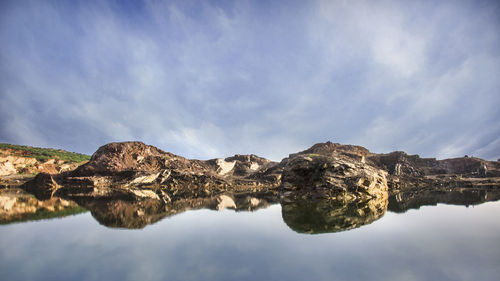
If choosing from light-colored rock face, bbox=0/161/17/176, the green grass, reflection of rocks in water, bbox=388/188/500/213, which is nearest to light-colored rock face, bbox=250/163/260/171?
reflection of rocks in water, bbox=388/188/500/213

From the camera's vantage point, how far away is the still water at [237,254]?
3.77 metres

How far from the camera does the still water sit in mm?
3773

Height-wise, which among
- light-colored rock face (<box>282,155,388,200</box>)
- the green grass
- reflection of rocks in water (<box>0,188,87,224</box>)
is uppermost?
the green grass

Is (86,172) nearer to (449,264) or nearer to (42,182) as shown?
(42,182)

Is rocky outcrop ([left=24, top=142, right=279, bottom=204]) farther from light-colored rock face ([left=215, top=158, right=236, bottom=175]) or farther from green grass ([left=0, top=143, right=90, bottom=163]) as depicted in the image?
green grass ([left=0, top=143, right=90, bottom=163])

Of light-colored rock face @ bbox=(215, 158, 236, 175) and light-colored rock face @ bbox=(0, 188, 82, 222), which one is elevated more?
light-colored rock face @ bbox=(215, 158, 236, 175)

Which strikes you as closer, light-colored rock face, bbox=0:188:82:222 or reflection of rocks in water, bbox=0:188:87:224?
reflection of rocks in water, bbox=0:188:87:224

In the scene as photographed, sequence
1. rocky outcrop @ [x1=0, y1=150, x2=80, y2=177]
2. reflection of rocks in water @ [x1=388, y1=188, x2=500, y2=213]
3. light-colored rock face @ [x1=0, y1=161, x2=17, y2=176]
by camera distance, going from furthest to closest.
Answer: rocky outcrop @ [x1=0, y1=150, x2=80, y2=177], light-colored rock face @ [x1=0, y1=161, x2=17, y2=176], reflection of rocks in water @ [x1=388, y1=188, x2=500, y2=213]

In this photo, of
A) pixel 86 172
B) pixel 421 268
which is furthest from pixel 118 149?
pixel 421 268

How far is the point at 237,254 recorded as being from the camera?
4.74 metres

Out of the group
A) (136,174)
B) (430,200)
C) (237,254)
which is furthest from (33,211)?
(136,174)

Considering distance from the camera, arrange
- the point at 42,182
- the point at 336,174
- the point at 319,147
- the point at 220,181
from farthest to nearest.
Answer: the point at 319,147 → the point at 220,181 → the point at 42,182 → the point at 336,174

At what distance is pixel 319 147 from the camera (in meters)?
82.3

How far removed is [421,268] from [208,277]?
4068 mm
